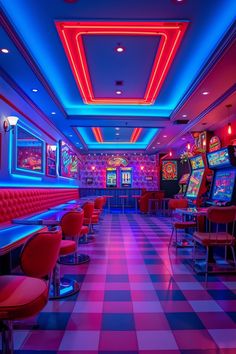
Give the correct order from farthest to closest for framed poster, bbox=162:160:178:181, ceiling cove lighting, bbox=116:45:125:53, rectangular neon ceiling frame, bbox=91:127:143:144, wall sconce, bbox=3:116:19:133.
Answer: framed poster, bbox=162:160:178:181, rectangular neon ceiling frame, bbox=91:127:143:144, wall sconce, bbox=3:116:19:133, ceiling cove lighting, bbox=116:45:125:53

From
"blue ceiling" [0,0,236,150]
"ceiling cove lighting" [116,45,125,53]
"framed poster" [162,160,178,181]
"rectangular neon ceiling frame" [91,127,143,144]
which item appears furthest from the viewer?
"framed poster" [162,160,178,181]

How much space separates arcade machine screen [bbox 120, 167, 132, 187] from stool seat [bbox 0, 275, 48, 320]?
13.8m

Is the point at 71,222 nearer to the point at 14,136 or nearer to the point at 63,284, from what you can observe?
the point at 63,284

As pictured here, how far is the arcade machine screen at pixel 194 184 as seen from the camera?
616cm

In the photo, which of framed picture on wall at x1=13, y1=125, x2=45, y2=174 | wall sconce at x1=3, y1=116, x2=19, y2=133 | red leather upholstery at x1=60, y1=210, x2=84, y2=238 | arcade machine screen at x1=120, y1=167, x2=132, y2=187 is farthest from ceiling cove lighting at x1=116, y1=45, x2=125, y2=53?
arcade machine screen at x1=120, y1=167, x2=132, y2=187

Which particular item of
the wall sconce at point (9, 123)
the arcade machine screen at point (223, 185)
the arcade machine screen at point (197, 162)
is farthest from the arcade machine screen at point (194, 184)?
the wall sconce at point (9, 123)

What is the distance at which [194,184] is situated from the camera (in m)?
6.47

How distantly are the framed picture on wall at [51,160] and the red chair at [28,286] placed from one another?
19.0 feet

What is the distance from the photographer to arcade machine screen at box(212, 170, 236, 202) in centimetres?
473

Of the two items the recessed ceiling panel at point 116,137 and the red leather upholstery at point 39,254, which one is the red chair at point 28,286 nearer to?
the red leather upholstery at point 39,254

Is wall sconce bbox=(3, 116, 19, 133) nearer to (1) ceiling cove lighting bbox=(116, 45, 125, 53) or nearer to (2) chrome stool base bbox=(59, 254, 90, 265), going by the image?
(1) ceiling cove lighting bbox=(116, 45, 125, 53)

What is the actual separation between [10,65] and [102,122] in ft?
13.8

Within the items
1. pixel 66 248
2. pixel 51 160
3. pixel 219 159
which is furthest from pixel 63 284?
pixel 51 160

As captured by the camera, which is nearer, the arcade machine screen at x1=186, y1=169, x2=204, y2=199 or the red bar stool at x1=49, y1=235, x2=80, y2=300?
the red bar stool at x1=49, y1=235, x2=80, y2=300
